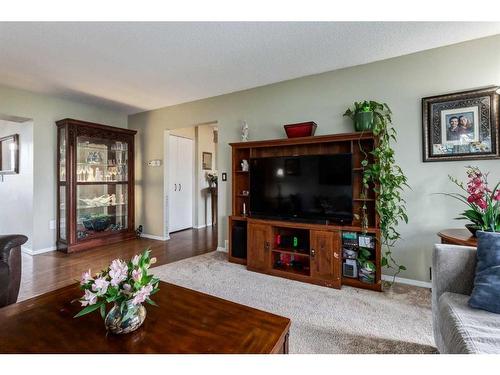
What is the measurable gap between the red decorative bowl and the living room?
37 mm

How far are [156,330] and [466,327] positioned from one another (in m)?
1.37

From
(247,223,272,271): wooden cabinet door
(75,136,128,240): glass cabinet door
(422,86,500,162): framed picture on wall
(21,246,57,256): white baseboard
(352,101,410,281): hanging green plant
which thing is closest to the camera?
(422,86,500,162): framed picture on wall

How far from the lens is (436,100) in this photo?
244cm

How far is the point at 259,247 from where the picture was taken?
2936mm

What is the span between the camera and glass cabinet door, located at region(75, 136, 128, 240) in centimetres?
400

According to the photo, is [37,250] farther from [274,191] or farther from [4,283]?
[274,191]

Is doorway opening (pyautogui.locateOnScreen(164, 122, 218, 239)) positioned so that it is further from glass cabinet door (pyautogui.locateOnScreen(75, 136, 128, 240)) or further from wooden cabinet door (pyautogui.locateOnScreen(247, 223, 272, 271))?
wooden cabinet door (pyautogui.locateOnScreen(247, 223, 272, 271))

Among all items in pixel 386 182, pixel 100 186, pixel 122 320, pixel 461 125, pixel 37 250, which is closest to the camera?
pixel 122 320

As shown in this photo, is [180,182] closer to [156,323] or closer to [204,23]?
[204,23]

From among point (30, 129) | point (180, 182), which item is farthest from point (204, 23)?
point (180, 182)

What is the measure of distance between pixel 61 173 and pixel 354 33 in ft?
14.3

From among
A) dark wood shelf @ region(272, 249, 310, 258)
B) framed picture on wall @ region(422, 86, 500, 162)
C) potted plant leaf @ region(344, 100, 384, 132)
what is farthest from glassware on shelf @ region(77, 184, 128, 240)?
framed picture on wall @ region(422, 86, 500, 162)

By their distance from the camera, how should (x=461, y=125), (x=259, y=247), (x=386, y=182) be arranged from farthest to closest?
1. (x=259, y=247)
2. (x=386, y=182)
3. (x=461, y=125)

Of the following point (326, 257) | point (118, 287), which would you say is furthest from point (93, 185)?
point (326, 257)
